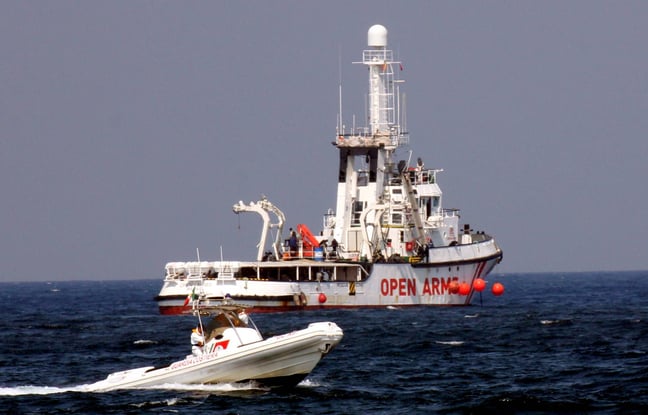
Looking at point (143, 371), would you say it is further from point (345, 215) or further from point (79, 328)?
point (345, 215)

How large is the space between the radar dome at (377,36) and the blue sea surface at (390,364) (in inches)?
649

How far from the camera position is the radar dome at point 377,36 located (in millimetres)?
83062

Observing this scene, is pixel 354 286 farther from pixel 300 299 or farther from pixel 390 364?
pixel 390 364

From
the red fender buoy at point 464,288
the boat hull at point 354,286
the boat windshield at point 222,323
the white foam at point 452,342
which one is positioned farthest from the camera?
the red fender buoy at point 464,288

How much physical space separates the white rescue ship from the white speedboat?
104ft

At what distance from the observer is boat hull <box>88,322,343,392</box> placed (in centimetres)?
3703

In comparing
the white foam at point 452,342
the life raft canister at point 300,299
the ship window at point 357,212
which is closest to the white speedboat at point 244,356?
the white foam at point 452,342

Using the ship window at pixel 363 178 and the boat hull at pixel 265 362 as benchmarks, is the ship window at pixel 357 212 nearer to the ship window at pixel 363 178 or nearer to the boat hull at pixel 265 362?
the ship window at pixel 363 178

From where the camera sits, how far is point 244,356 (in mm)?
37156

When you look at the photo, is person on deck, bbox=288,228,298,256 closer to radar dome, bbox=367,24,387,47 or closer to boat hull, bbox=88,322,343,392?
radar dome, bbox=367,24,387,47

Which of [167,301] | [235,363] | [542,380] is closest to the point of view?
[235,363]

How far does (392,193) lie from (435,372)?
3628cm

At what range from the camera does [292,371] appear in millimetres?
37688

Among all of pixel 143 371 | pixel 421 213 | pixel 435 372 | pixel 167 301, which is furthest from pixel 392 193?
pixel 143 371
